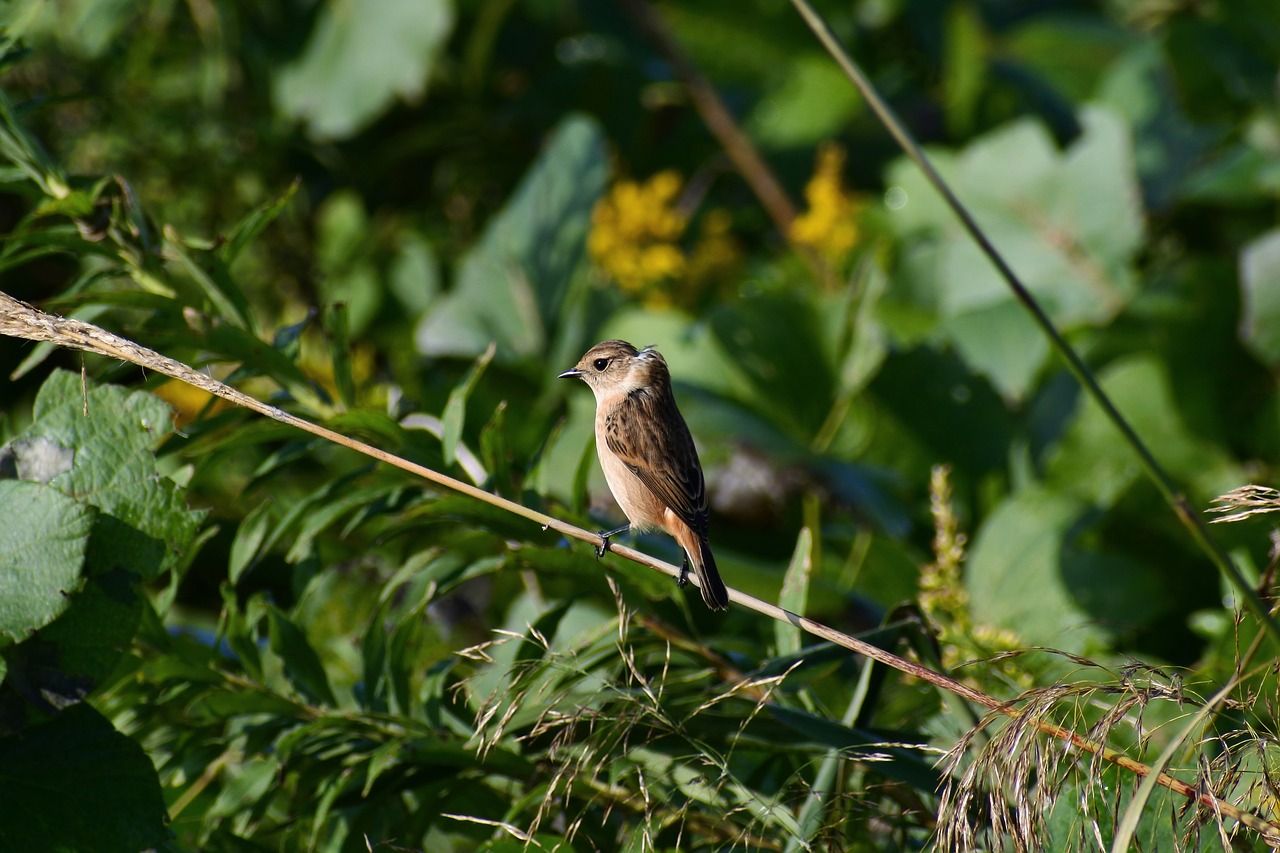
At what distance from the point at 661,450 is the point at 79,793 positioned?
3.57 ft

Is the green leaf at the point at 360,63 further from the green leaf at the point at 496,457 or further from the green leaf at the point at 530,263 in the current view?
the green leaf at the point at 496,457

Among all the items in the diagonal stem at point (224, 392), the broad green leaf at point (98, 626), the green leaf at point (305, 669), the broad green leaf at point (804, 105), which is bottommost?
the green leaf at point (305, 669)

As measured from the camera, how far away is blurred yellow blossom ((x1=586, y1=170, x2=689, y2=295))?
11.8 feet

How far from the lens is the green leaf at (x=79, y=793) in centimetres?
149

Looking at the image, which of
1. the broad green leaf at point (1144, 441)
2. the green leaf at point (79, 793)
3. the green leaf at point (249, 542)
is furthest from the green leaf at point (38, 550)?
the broad green leaf at point (1144, 441)

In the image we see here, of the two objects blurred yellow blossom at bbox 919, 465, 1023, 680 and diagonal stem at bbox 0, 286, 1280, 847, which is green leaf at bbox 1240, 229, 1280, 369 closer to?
blurred yellow blossom at bbox 919, 465, 1023, 680

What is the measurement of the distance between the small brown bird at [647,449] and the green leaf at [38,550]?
80cm

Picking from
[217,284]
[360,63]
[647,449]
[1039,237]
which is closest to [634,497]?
[647,449]

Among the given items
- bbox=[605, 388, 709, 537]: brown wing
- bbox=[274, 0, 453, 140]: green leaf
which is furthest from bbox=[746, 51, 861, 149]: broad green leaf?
bbox=[605, 388, 709, 537]: brown wing

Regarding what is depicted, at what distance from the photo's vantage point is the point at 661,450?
2.19m

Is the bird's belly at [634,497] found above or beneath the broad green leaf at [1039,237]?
beneath

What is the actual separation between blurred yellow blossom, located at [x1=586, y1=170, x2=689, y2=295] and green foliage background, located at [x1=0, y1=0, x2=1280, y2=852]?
9 centimetres

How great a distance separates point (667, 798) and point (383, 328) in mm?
2655

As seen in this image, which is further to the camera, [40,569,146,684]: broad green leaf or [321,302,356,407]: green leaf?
[321,302,356,407]: green leaf
